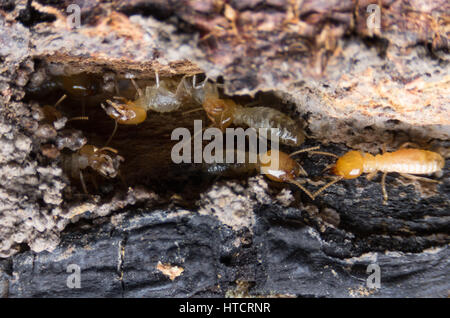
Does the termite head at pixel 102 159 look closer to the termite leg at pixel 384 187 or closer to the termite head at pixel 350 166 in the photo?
the termite head at pixel 350 166

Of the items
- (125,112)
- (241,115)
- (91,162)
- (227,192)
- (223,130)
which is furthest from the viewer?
(241,115)

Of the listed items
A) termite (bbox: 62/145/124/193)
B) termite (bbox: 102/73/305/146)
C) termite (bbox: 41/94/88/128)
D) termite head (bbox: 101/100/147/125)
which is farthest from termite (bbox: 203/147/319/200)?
termite (bbox: 41/94/88/128)

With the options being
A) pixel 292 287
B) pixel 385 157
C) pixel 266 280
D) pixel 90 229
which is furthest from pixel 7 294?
pixel 385 157

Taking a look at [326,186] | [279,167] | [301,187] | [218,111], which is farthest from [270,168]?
[218,111]

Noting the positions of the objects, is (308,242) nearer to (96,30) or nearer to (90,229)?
(90,229)

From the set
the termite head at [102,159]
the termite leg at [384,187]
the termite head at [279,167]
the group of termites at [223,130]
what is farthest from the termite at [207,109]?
the termite leg at [384,187]

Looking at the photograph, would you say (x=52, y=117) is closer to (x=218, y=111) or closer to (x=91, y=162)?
(x=91, y=162)

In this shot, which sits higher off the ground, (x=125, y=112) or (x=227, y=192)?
(x=125, y=112)
